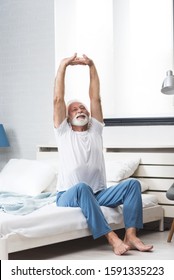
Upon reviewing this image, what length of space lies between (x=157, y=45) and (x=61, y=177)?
1636 mm

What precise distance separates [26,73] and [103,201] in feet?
7.23

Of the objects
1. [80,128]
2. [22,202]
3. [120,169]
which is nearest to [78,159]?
[80,128]

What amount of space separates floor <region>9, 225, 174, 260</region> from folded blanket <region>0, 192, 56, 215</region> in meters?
0.32

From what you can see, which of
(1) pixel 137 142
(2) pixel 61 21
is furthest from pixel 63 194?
(2) pixel 61 21

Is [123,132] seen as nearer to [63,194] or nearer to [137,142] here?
[137,142]

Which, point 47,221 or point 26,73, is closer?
point 47,221

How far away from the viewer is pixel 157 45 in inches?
227

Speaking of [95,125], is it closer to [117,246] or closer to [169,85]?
[169,85]

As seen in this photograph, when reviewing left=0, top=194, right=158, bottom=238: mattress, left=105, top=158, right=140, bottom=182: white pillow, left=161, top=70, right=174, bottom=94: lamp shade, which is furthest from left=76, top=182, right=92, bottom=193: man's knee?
left=161, top=70, right=174, bottom=94: lamp shade

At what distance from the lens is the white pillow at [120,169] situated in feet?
17.6

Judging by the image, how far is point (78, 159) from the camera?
4.76 meters

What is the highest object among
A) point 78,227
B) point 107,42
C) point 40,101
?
point 107,42

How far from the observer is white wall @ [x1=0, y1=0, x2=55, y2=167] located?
6.35 m

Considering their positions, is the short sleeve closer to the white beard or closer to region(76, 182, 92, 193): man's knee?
the white beard
